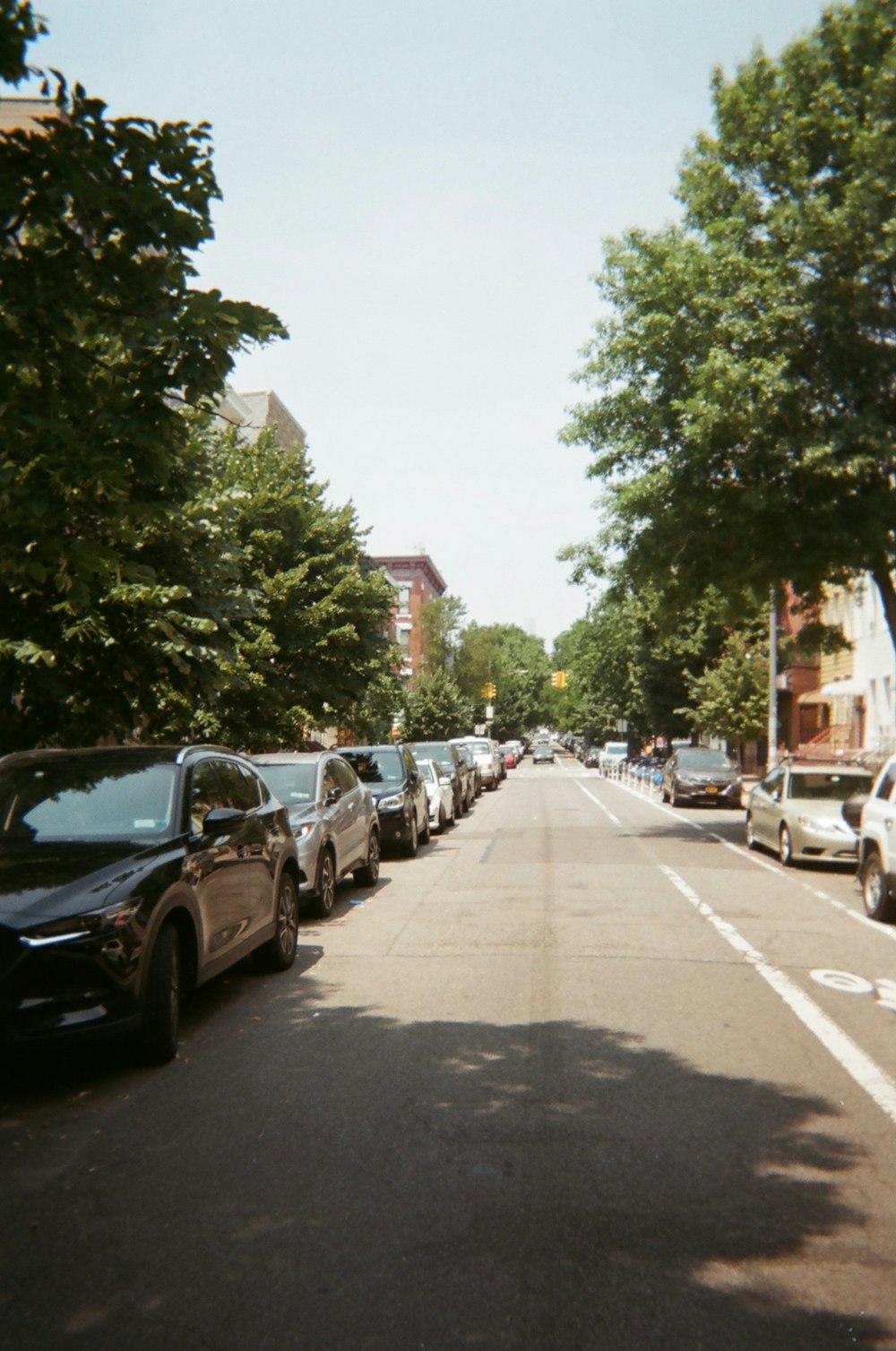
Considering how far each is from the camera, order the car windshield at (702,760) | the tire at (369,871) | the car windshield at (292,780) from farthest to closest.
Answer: the car windshield at (702,760), the tire at (369,871), the car windshield at (292,780)

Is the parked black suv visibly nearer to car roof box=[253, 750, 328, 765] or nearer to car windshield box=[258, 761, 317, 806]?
car roof box=[253, 750, 328, 765]

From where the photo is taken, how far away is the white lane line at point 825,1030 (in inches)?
255

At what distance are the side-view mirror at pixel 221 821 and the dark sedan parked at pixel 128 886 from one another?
12mm

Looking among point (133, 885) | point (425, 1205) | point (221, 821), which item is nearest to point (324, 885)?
point (221, 821)

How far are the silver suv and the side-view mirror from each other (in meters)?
6.77

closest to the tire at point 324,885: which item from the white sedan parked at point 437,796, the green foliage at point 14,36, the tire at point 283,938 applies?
the tire at point 283,938

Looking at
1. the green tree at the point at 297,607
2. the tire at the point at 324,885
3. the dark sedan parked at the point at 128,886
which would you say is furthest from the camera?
the green tree at the point at 297,607

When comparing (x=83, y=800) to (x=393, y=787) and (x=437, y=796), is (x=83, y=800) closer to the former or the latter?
(x=393, y=787)

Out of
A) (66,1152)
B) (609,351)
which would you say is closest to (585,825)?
(609,351)

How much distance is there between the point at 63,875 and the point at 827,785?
564 inches

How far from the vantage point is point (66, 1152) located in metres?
5.61

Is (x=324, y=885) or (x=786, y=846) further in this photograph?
(x=786, y=846)

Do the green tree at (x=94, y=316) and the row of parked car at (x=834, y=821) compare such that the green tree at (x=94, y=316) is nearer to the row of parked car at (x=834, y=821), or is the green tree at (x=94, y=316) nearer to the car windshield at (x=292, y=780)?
the car windshield at (x=292, y=780)

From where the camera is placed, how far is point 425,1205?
189 inches
